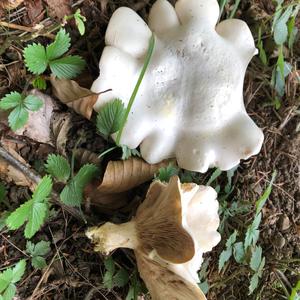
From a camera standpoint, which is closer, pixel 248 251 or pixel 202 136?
pixel 202 136

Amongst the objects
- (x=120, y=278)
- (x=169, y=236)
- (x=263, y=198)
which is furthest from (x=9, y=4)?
(x=263, y=198)

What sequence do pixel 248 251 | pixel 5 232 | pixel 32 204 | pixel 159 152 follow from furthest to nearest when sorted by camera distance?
pixel 248 251
pixel 159 152
pixel 5 232
pixel 32 204

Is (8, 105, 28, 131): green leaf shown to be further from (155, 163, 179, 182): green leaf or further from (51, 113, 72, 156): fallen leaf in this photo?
(155, 163, 179, 182): green leaf

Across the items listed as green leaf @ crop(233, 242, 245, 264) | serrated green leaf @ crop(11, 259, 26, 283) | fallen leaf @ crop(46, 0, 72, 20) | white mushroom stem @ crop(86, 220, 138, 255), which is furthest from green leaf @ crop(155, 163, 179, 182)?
fallen leaf @ crop(46, 0, 72, 20)

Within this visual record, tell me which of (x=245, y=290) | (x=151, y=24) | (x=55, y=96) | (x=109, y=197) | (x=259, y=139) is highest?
(x=151, y=24)

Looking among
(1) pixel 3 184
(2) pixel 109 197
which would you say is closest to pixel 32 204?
(1) pixel 3 184

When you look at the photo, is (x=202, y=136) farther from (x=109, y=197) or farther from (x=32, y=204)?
(x=32, y=204)

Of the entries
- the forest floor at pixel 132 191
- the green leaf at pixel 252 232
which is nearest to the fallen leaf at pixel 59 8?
the forest floor at pixel 132 191

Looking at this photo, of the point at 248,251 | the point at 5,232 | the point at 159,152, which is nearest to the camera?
the point at 5,232
